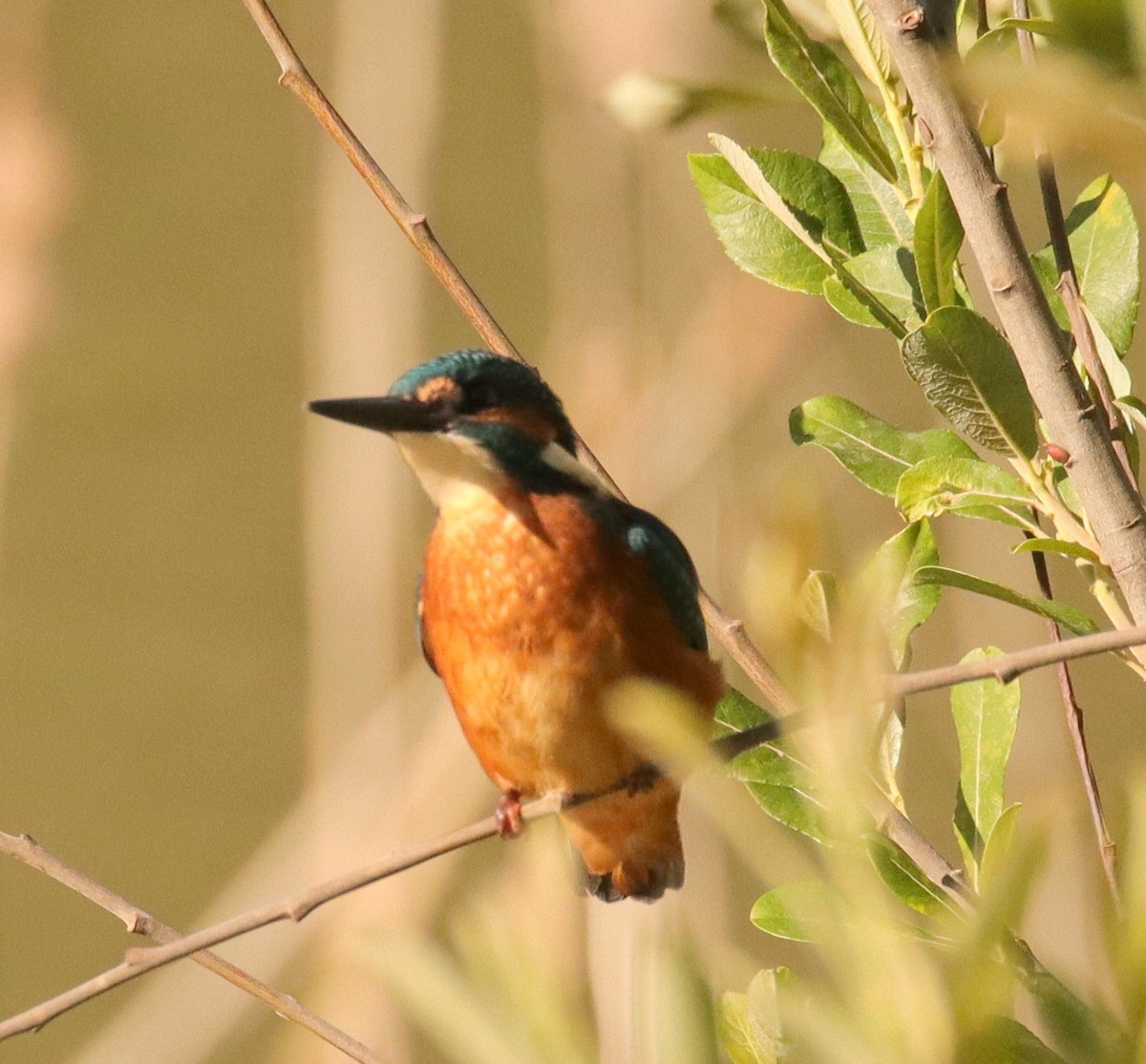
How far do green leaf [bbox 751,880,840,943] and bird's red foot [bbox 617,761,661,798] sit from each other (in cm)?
54

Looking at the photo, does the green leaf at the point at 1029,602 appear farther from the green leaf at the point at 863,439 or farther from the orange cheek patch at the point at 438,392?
the orange cheek patch at the point at 438,392

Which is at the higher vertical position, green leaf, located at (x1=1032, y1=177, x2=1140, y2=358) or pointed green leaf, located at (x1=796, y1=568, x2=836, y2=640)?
green leaf, located at (x1=1032, y1=177, x2=1140, y2=358)

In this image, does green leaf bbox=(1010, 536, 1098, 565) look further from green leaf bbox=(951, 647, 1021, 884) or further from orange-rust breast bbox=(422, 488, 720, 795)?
orange-rust breast bbox=(422, 488, 720, 795)

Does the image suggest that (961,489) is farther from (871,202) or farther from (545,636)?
(545,636)

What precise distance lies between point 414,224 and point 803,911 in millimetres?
826

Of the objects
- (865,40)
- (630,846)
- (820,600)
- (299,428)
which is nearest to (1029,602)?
(820,600)

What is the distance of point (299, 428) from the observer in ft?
14.5

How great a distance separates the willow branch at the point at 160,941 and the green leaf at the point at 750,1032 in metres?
0.18

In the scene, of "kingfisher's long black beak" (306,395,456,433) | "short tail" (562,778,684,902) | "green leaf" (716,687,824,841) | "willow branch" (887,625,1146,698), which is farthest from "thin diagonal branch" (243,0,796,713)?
"short tail" (562,778,684,902)

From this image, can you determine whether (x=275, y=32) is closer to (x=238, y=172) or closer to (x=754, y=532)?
(x=754, y=532)

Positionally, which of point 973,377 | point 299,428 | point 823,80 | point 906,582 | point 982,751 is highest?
point 299,428

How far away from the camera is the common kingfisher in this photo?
152 cm

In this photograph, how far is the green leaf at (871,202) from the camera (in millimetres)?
1165

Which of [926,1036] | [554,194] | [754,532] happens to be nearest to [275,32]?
[754,532]
